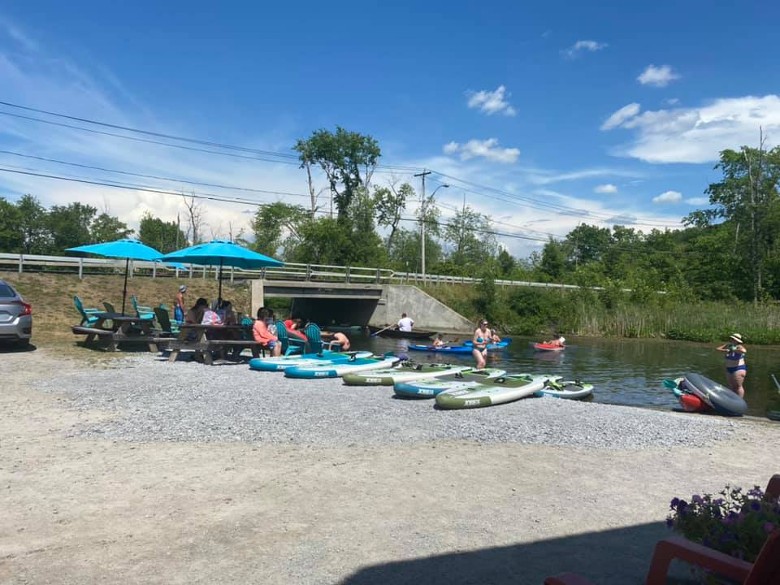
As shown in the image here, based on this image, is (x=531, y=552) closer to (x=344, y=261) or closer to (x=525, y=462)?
(x=525, y=462)

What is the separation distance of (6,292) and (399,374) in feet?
29.8

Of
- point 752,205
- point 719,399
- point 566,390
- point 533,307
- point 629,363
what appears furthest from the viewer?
point 752,205

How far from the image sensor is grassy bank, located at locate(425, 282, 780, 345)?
35531 mm

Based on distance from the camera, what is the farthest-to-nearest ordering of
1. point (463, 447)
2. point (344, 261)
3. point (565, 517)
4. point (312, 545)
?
point (344, 261), point (463, 447), point (565, 517), point (312, 545)

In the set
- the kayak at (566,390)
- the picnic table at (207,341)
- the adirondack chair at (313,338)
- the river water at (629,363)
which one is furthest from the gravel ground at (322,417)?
the river water at (629,363)

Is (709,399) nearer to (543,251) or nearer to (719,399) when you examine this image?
(719,399)

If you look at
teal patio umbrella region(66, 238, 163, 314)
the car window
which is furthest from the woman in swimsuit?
the car window

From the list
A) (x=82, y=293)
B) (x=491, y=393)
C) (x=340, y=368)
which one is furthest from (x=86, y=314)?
(x=491, y=393)

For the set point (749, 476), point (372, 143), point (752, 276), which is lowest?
point (749, 476)

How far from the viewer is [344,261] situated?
50.4m

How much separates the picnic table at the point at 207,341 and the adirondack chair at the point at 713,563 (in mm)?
11749

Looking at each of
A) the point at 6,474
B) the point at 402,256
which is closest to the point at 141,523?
the point at 6,474

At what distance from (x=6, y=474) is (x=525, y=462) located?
5.15 meters

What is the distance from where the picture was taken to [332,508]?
4.91 metres
